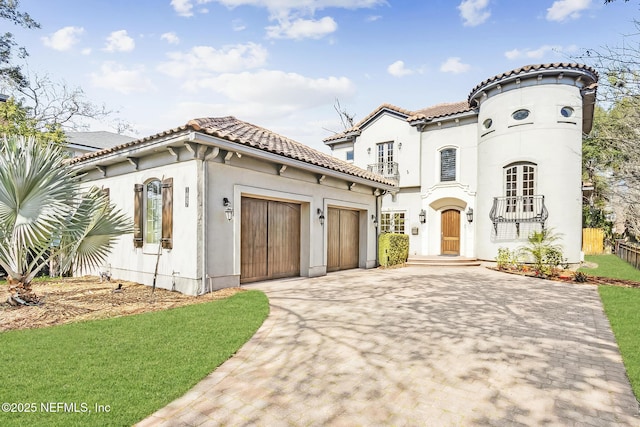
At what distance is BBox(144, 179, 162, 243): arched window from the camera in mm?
8914

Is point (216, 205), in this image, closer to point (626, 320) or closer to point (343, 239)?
point (343, 239)

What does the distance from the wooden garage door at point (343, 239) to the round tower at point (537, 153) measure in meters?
6.21

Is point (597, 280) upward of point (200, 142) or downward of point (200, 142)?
downward

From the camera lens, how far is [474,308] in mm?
6781

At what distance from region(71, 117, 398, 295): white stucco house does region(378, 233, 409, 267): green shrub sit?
2.53 meters

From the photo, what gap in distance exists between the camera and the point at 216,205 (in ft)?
26.3

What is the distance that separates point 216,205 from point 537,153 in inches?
514

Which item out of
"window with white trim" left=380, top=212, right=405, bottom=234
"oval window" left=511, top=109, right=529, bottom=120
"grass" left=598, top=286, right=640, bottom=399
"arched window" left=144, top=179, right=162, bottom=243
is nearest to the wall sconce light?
"arched window" left=144, top=179, right=162, bottom=243

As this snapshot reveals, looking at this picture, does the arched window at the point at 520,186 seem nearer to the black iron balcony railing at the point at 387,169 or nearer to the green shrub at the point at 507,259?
the green shrub at the point at 507,259

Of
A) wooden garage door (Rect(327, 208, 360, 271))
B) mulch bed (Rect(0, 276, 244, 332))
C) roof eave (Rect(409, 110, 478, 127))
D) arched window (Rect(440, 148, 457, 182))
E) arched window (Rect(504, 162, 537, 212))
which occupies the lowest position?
mulch bed (Rect(0, 276, 244, 332))

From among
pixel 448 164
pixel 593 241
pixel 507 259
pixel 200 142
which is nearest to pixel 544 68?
pixel 448 164

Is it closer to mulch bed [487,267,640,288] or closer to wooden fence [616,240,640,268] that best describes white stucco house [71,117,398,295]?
mulch bed [487,267,640,288]

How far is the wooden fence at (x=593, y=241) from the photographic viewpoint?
21688 mm

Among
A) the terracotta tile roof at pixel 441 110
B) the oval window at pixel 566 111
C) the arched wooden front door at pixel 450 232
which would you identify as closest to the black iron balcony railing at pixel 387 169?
the terracotta tile roof at pixel 441 110
